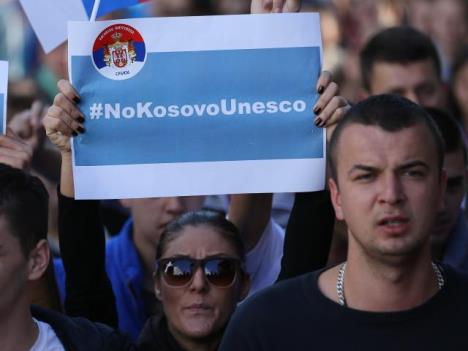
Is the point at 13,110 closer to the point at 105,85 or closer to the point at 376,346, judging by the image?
the point at 105,85

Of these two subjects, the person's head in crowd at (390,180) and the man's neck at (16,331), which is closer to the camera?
the person's head in crowd at (390,180)

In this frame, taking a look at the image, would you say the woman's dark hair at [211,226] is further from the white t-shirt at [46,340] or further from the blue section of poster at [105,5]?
the blue section of poster at [105,5]

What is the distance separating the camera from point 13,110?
6355 millimetres

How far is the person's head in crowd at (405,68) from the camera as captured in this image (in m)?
6.25

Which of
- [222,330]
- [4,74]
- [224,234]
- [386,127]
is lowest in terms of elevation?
[222,330]

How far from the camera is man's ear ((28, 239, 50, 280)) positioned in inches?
160

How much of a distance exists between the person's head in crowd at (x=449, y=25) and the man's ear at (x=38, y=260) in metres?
7.15

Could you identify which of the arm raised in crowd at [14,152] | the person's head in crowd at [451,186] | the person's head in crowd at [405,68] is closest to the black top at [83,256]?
the arm raised in crowd at [14,152]

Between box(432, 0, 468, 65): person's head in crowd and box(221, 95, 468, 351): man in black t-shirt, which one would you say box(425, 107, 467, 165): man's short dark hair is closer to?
box(221, 95, 468, 351): man in black t-shirt

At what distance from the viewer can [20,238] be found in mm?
4051

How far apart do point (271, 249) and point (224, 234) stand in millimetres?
491

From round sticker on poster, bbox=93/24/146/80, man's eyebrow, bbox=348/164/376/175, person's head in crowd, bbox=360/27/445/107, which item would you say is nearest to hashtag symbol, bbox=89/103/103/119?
round sticker on poster, bbox=93/24/146/80

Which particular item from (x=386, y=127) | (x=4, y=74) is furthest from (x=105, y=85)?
(x=386, y=127)

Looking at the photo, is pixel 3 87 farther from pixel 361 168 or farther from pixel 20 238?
pixel 361 168
